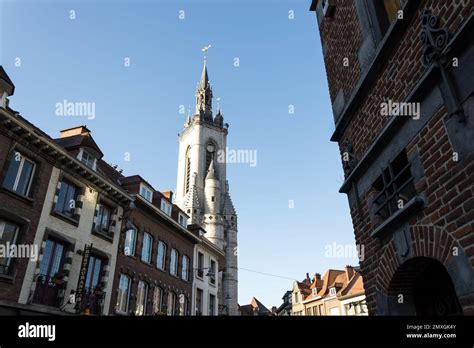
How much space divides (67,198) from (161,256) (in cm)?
857

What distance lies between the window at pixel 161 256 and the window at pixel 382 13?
20.4m

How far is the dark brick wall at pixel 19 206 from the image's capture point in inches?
520

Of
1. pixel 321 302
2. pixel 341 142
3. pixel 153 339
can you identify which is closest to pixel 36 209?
pixel 341 142

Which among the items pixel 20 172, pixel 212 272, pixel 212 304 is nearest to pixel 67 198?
pixel 20 172

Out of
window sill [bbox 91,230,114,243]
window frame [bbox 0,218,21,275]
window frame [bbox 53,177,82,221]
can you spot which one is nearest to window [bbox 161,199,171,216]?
window sill [bbox 91,230,114,243]

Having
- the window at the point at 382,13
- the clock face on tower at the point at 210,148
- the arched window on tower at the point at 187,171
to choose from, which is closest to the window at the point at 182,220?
the window at the point at 382,13

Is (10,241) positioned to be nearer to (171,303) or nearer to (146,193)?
(146,193)

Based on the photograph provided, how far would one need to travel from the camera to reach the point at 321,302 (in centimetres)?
4309

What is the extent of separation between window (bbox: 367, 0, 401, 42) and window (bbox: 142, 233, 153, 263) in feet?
63.6

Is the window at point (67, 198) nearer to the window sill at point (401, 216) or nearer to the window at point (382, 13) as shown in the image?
the window sill at point (401, 216)

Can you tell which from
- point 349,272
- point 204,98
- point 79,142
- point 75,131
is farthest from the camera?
point 204,98

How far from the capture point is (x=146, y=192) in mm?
23484

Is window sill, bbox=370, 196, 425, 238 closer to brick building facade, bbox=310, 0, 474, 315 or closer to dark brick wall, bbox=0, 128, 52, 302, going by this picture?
brick building facade, bbox=310, 0, 474, 315

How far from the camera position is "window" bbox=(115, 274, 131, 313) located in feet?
61.6
